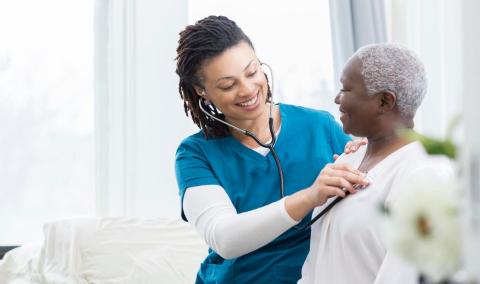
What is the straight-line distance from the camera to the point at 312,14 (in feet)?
12.6

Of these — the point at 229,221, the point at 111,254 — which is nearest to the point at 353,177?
the point at 229,221

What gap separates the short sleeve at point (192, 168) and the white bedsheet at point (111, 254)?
3.24ft

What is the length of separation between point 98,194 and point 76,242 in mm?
816

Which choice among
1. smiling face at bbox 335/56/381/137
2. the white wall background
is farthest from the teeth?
the white wall background

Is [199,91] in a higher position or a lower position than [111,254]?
higher

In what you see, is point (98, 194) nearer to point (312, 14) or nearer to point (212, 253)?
point (312, 14)

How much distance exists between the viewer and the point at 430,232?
53cm

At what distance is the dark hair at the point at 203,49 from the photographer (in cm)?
178

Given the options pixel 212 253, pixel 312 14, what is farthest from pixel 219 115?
pixel 312 14

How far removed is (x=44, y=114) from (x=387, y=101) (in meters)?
2.51

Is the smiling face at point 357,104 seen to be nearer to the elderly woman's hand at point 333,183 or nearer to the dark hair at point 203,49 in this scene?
the elderly woman's hand at point 333,183

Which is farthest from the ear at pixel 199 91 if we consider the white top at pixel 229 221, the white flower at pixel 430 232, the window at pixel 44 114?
the window at pixel 44 114

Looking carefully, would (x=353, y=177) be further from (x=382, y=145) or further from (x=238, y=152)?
(x=238, y=152)

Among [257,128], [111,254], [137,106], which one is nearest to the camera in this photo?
[257,128]
